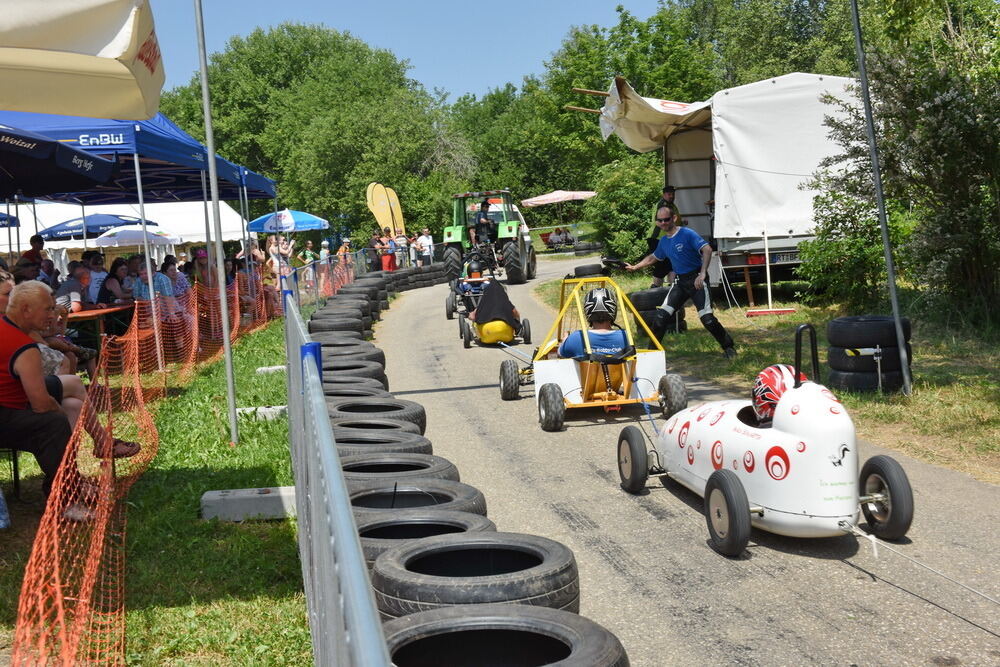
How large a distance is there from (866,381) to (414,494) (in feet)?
18.7

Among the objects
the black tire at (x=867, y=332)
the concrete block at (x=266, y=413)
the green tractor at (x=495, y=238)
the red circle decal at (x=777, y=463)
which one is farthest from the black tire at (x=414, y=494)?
the green tractor at (x=495, y=238)

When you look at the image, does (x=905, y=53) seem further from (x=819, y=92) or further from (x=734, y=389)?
(x=734, y=389)

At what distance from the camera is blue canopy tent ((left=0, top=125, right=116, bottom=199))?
8594 mm

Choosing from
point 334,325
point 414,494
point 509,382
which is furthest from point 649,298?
point 414,494

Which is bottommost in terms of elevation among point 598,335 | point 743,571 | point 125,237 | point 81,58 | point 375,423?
point 743,571

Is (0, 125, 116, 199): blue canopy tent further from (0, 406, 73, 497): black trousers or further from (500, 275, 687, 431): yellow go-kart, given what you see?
(500, 275, 687, 431): yellow go-kart

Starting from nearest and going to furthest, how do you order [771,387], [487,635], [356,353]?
[487,635], [771,387], [356,353]

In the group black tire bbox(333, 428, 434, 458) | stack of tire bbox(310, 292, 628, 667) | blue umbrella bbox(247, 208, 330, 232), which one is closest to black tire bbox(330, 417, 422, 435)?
black tire bbox(333, 428, 434, 458)

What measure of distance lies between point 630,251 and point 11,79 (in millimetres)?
19071

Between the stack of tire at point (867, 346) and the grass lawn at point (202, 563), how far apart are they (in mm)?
5185

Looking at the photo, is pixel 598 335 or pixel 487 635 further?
pixel 598 335

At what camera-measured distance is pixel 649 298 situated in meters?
13.7

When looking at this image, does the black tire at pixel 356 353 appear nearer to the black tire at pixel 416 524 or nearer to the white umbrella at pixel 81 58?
the white umbrella at pixel 81 58

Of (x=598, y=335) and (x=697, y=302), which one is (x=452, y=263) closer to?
(x=697, y=302)
